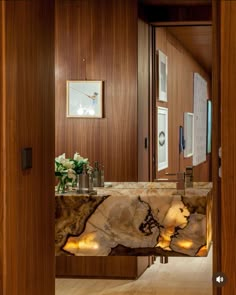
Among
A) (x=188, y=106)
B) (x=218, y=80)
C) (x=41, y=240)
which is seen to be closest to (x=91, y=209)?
Answer: (x=41, y=240)

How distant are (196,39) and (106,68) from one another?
7.23 feet

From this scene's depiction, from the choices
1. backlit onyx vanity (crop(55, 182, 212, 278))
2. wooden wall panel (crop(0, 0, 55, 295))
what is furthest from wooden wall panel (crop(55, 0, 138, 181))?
wooden wall panel (crop(0, 0, 55, 295))

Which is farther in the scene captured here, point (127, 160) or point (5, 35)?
point (127, 160)

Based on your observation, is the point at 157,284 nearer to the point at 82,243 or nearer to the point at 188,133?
the point at 82,243

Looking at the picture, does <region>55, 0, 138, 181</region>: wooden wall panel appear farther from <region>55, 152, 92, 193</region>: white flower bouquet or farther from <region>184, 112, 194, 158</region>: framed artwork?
<region>184, 112, 194, 158</region>: framed artwork

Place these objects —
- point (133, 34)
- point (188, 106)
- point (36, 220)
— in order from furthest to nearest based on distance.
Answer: point (188, 106)
point (133, 34)
point (36, 220)

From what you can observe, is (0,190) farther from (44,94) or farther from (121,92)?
(121,92)

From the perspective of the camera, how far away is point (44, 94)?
2943 millimetres

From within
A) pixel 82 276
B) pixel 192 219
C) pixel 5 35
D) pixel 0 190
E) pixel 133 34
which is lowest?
pixel 82 276

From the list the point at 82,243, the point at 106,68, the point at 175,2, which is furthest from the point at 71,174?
the point at 175,2

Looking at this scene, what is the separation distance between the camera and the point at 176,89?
732 centimetres

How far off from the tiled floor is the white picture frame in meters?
1.62

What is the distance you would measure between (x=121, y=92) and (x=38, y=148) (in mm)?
2565

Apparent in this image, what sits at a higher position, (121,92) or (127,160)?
(121,92)
